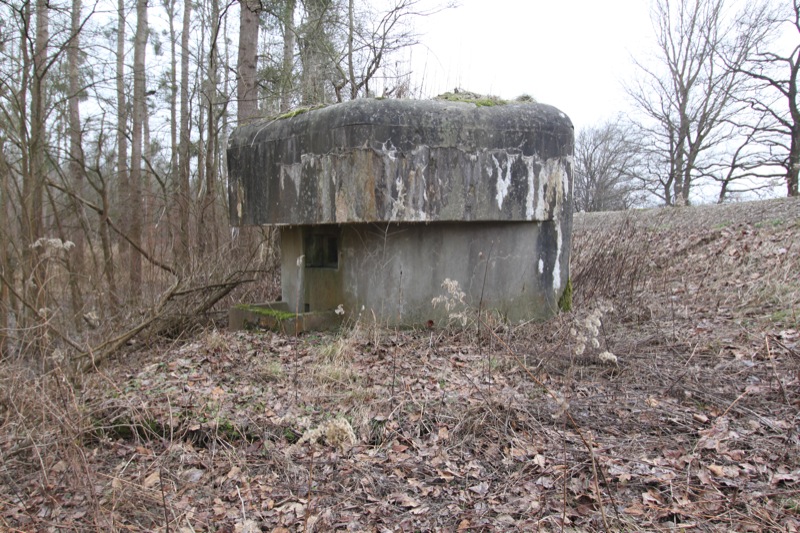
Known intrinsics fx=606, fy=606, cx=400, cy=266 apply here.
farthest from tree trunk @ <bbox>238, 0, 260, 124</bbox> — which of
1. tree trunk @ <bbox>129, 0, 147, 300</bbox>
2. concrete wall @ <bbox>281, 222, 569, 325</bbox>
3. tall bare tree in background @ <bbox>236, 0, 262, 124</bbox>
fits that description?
concrete wall @ <bbox>281, 222, 569, 325</bbox>

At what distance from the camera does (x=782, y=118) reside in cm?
1591

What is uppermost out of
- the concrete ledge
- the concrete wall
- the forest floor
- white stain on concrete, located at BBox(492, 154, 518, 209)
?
white stain on concrete, located at BBox(492, 154, 518, 209)

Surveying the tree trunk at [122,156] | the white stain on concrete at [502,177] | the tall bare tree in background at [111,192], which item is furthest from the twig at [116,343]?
the tree trunk at [122,156]

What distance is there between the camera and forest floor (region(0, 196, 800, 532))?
2418mm

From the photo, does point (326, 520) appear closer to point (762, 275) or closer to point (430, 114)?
point (430, 114)

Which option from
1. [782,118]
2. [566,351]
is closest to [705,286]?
[566,351]

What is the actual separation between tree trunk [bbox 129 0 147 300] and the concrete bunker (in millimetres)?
2235

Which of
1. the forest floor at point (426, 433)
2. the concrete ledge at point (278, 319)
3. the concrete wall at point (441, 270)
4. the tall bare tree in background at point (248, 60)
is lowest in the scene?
the forest floor at point (426, 433)

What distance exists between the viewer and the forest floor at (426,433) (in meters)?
2.42

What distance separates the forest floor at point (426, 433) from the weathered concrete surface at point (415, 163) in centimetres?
95

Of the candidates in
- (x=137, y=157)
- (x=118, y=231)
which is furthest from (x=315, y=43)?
(x=137, y=157)

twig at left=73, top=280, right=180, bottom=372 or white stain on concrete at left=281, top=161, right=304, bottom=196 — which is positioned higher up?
white stain on concrete at left=281, top=161, right=304, bottom=196

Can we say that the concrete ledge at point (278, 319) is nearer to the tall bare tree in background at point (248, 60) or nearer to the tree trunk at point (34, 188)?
the tree trunk at point (34, 188)

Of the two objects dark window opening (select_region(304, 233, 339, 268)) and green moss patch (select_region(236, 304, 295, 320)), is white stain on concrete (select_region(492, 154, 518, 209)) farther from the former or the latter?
green moss patch (select_region(236, 304, 295, 320))
